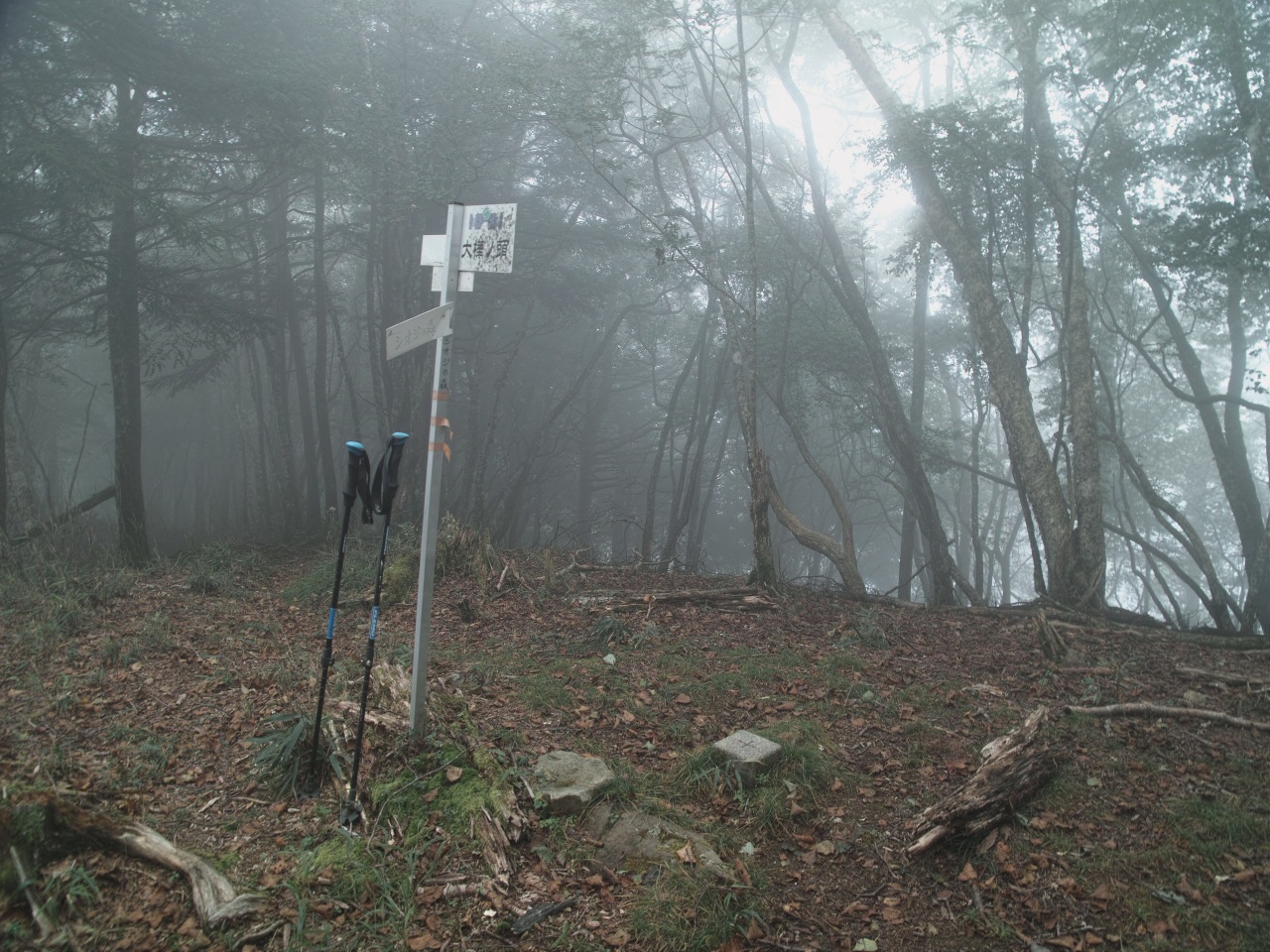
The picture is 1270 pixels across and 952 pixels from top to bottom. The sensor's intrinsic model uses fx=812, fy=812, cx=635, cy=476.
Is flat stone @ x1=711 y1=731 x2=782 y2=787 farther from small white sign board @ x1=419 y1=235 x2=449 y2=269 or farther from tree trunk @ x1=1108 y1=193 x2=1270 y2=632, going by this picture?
tree trunk @ x1=1108 y1=193 x2=1270 y2=632

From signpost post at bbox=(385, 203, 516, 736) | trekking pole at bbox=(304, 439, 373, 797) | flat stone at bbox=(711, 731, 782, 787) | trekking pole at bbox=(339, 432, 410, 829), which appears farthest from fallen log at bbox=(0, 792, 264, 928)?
flat stone at bbox=(711, 731, 782, 787)

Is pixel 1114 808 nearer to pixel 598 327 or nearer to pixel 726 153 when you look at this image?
pixel 726 153

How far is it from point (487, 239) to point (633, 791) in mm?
2960

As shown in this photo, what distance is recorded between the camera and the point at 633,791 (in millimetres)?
4242

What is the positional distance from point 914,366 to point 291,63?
13208 mm

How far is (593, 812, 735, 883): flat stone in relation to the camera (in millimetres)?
3636

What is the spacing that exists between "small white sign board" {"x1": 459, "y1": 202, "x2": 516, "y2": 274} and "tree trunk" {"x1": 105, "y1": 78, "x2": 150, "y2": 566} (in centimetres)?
967

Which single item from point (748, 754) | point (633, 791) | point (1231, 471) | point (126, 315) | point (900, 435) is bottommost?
point (633, 791)

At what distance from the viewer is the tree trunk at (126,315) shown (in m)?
11.7

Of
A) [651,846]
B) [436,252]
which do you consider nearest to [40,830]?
[651,846]

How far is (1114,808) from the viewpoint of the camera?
4.19 m

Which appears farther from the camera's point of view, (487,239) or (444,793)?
(487,239)

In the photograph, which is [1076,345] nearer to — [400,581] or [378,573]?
[400,581]

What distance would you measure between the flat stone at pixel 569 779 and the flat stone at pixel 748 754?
674mm
